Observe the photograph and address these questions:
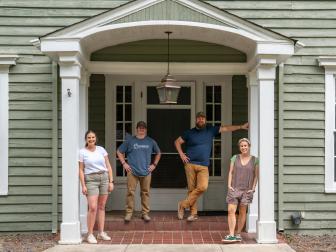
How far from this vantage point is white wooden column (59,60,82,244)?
6.85 m

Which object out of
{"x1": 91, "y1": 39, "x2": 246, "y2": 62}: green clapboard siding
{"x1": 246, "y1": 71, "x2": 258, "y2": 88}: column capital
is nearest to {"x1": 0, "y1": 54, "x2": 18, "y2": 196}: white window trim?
{"x1": 91, "y1": 39, "x2": 246, "y2": 62}: green clapboard siding

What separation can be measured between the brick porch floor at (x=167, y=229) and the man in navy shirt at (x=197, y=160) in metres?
0.16

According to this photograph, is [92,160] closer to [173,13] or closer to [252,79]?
[173,13]

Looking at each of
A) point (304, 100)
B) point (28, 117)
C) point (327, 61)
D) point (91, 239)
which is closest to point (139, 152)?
point (91, 239)

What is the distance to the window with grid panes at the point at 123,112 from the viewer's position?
879cm

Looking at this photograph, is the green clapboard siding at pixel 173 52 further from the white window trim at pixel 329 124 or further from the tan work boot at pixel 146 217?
the tan work boot at pixel 146 217

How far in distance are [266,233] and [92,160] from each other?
2.43 metres

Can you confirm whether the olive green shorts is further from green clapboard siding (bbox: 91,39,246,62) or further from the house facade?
green clapboard siding (bbox: 91,39,246,62)

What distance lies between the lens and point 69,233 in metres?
6.84

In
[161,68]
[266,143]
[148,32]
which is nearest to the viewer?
[266,143]

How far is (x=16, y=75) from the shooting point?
25.5 feet

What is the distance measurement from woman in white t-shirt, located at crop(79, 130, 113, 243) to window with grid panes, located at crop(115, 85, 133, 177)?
73.3 inches

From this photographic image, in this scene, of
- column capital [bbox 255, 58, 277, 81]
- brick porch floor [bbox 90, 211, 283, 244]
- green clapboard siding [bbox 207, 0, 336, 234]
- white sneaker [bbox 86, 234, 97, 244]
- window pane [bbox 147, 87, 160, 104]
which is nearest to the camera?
white sneaker [bbox 86, 234, 97, 244]

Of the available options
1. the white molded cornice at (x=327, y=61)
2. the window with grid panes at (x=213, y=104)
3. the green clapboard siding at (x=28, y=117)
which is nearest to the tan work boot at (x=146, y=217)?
the green clapboard siding at (x=28, y=117)
